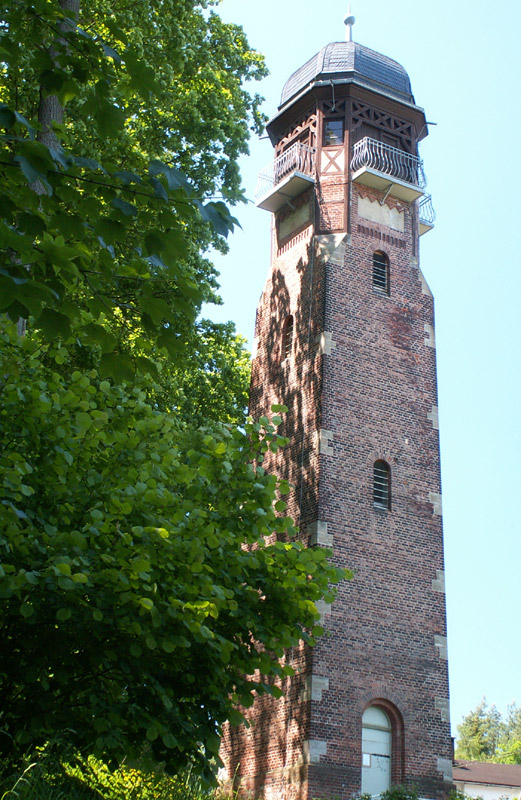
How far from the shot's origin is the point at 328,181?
71.6 ft

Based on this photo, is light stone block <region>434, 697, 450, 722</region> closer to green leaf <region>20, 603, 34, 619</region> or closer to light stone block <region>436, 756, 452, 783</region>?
light stone block <region>436, 756, 452, 783</region>

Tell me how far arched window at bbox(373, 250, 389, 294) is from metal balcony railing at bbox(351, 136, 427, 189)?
1993mm

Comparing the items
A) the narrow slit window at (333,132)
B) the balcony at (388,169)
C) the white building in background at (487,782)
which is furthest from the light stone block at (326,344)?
the white building in background at (487,782)

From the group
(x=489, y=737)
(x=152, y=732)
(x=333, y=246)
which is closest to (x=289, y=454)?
(x=333, y=246)

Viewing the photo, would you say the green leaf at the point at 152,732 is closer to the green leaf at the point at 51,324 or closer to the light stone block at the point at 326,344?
the green leaf at the point at 51,324

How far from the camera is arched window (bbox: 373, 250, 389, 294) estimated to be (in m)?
21.1

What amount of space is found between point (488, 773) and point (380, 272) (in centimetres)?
3593

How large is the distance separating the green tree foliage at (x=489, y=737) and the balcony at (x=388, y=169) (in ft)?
181

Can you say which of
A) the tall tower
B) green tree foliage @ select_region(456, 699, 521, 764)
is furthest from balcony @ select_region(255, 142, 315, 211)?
green tree foliage @ select_region(456, 699, 521, 764)

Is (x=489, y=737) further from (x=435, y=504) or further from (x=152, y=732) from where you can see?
(x=152, y=732)

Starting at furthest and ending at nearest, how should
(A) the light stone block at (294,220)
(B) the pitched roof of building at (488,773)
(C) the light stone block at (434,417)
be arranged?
(B) the pitched roof of building at (488,773) < (A) the light stone block at (294,220) < (C) the light stone block at (434,417)

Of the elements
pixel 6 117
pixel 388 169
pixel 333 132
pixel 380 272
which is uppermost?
pixel 333 132

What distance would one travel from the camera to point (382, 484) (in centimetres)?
1909

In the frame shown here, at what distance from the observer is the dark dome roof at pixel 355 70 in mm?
22797
